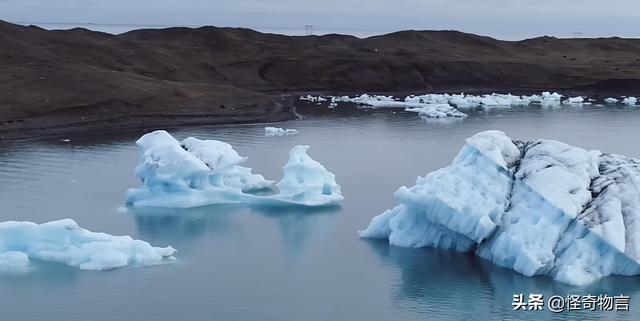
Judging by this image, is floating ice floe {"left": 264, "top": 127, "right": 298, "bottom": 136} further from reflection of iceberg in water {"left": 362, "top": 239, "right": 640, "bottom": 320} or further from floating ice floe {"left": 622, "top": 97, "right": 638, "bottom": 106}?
floating ice floe {"left": 622, "top": 97, "right": 638, "bottom": 106}

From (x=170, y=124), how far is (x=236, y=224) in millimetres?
15924

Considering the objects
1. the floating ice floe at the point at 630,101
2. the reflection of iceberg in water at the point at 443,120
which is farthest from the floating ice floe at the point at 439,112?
the floating ice floe at the point at 630,101

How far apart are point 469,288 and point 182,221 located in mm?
6561

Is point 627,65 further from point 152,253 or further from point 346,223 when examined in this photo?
point 152,253

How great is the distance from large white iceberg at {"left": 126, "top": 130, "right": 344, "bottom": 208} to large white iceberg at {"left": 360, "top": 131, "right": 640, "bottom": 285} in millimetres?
3018

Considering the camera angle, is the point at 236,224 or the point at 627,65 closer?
the point at 236,224

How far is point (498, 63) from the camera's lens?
54.7 m

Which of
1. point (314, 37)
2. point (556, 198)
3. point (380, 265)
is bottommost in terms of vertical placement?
point (380, 265)

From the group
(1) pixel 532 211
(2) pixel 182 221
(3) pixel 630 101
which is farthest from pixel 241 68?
(1) pixel 532 211

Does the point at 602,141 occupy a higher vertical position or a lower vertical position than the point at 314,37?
lower

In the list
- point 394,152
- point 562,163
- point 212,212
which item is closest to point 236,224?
point 212,212

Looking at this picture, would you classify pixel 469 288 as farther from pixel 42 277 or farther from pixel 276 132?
pixel 276 132

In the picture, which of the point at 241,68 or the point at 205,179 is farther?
the point at 241,68

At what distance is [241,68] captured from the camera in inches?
1998
